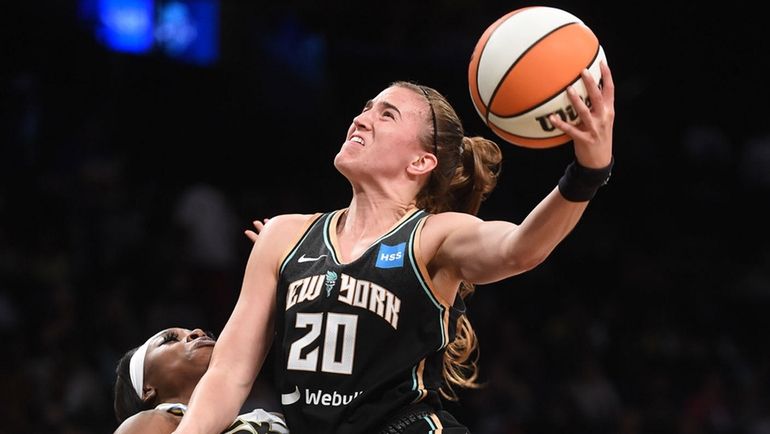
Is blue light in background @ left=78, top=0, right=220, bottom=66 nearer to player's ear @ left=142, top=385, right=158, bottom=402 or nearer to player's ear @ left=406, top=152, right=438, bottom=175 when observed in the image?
player's ear @ left=142, top=385, right=158, bottom=402

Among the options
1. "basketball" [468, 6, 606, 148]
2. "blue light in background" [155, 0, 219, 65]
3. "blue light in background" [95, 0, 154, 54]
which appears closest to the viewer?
A: "basketball" [468, 6, 606, 148]

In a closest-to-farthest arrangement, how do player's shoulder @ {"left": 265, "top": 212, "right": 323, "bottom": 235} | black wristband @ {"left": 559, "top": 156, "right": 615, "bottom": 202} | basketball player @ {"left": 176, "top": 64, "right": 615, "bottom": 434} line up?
1. black wristband @ {"left": 559, "top": 156, "right": 615, "bottom": 202}
2. basketball player @ {"left": 176, "top": 64, "right": 615, "bottom": 434}
3. player's shoulder @ {"left": 265, "top": 212, "right": 323, "bottom": 235}

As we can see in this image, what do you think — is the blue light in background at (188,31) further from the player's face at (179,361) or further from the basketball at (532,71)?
the basketball at (532,71)

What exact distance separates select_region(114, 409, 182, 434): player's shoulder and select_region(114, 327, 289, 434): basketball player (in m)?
0.03

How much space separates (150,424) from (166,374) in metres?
0.31

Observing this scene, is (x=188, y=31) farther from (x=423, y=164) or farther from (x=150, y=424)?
(x=150, y=424)

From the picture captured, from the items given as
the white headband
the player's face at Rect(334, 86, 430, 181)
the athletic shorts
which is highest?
the player's face at Rect(334, 86, 430, 181)

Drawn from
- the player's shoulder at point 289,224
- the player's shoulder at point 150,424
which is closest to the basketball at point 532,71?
the player's shoulder at point 289,224

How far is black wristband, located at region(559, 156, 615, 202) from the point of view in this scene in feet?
8.89

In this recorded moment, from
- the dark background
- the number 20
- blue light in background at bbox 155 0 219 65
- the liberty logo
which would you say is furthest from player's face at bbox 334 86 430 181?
blue light in background at bbox 155 0 219 65

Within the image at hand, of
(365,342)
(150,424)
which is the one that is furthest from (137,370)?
(365,342)

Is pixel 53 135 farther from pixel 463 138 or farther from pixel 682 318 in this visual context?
pixel 463 138

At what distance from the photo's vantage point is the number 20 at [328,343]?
122 inches

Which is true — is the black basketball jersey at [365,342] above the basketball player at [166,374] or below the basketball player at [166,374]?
above
